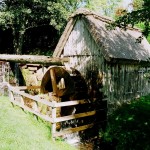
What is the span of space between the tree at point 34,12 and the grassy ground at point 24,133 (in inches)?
540

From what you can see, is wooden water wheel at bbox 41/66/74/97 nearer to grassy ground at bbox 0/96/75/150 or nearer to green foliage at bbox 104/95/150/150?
grassy ground at bbox 0/96/75/150

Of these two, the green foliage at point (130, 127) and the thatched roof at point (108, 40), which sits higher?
the thatched roof at point (108, 40)

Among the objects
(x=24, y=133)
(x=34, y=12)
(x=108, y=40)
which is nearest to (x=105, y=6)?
(x=34, y=12)

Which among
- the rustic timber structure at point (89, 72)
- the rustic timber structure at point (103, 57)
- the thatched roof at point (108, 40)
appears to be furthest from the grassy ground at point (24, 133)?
the thatched roof at point (108, 40)

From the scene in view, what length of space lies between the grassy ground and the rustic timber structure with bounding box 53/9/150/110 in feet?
11.4

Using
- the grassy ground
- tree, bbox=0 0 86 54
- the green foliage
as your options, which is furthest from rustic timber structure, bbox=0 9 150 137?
tree, bbox=0 0 86 54

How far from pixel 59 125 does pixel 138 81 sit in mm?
5632

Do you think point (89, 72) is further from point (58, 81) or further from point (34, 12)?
point (34, 12)

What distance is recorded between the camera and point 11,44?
3031 cm

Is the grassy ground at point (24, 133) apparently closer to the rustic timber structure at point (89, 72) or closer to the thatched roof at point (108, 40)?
the rustic timber structure at point (89, 72)

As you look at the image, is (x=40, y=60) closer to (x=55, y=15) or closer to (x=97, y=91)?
(x=97, y=91)

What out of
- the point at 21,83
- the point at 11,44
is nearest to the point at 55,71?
the point at 21,83

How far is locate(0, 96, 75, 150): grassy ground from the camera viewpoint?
8297 millimetres

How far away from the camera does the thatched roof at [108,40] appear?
13461 millimetres
